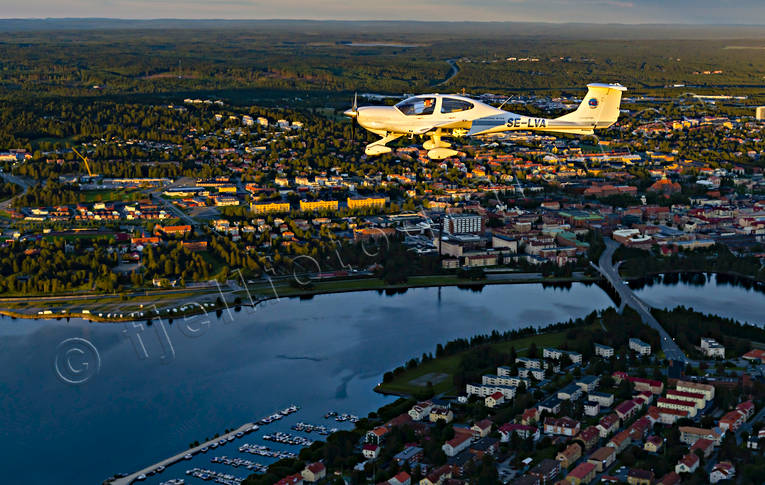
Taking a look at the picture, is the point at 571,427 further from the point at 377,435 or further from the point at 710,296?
the point at 710,296

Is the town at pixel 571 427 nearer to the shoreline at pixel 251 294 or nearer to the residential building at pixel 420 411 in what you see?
the residential building at pixel 420 411

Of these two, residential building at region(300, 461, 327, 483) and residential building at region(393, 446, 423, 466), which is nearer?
residential building at region(300, 461, 327, 483)

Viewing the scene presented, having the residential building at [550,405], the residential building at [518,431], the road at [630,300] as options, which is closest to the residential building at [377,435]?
the residential building at [518,431]

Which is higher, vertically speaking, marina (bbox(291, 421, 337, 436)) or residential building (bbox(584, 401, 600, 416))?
residential building (bbox(584, 401, 600, 416))

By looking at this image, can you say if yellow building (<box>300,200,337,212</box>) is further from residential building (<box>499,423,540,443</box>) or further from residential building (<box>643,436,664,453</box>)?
residential building (<box>643,436,664,453</box>)

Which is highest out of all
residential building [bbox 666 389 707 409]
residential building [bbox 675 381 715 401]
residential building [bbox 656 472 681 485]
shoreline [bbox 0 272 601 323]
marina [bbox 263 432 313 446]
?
residential building [bbox 675 381 715 401]

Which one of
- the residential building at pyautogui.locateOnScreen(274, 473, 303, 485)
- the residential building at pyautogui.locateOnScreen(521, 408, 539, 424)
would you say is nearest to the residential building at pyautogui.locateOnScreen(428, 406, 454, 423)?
the residential building at pyautogui.locateOnScreen(521, 408, 539, 424)
